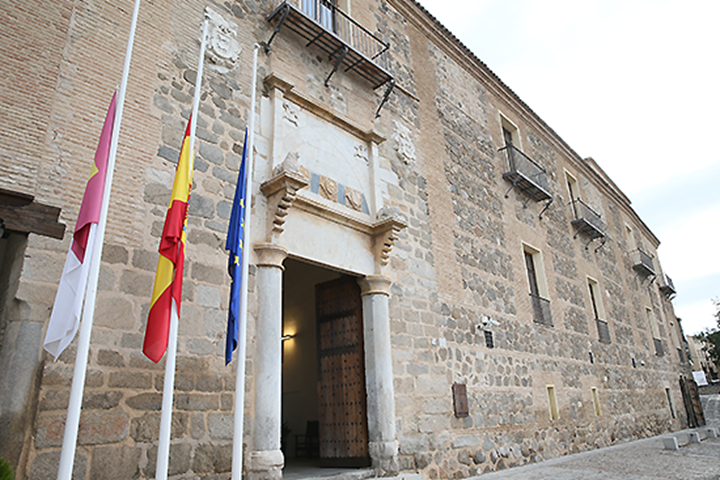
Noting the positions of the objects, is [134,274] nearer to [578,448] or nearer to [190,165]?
[190,165]

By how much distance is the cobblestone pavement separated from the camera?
6.85 meters

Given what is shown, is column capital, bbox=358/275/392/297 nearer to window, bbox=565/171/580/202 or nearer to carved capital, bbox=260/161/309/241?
carved capital, bbox=260/161/309/241

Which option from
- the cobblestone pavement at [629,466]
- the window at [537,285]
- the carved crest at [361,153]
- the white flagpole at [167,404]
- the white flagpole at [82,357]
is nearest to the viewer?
the white flagpole at [82,357]

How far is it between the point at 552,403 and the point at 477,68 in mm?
7702

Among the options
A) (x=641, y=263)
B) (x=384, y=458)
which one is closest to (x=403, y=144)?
(x=384, y=458)

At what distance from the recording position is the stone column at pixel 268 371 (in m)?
4.61

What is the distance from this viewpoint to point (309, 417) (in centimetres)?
935

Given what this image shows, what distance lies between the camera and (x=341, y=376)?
21.9 feet

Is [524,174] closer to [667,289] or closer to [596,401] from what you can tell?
[596,401]

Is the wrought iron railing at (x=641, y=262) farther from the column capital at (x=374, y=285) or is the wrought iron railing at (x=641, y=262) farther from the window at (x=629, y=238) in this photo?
the column capital at (x=374, y=285)

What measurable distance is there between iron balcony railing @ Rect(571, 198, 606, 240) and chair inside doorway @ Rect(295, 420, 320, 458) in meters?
9.55

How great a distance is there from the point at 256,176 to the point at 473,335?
15.6 ft

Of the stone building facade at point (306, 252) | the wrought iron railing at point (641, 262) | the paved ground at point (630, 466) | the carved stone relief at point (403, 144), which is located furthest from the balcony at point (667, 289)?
the carved stone relief at point (403, 144)

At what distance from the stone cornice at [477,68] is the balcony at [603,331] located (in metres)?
5.36
